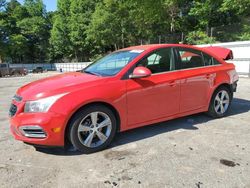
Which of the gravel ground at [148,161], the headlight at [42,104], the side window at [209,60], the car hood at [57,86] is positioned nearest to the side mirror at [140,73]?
the car hood at [57,86]

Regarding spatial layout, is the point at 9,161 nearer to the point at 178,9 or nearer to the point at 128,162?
the point at 128,162

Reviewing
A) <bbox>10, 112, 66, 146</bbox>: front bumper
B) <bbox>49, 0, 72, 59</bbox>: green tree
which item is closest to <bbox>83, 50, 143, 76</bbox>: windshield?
<bbox>10, 112, 66, 146</bbox>: front bumper

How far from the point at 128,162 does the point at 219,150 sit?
1.35 meters

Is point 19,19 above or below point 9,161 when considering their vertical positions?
above

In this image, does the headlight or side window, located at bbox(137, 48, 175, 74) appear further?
side window, located at bbox(137, 48, 175, 74)

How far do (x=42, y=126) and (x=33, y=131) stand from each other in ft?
0.60

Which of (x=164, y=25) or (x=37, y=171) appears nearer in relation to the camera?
(x=37, y=171)

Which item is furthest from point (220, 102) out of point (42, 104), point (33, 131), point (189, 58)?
point (33, 131)

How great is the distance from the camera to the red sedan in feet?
12.1

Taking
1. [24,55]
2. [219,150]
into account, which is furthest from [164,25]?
[24,55]

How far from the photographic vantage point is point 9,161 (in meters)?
3.77

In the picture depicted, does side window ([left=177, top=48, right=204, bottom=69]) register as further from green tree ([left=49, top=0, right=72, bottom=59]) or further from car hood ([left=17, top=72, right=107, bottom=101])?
green tree ([left=49, top=0, right=72, bottom=59])

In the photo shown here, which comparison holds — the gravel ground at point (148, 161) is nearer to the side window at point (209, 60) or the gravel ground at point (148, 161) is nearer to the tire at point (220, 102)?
the tire at point (220, 102)

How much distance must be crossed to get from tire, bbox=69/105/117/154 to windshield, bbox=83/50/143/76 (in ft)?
2.27
